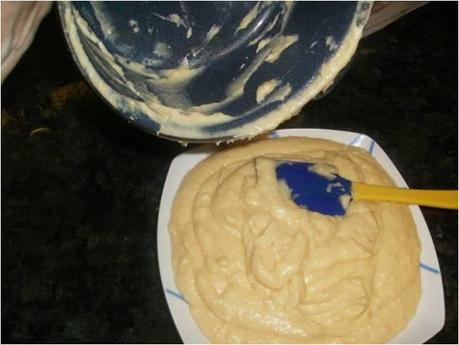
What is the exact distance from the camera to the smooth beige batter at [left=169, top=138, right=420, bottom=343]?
3.63 feet

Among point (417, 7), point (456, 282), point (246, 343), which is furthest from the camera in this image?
point (417, 7)

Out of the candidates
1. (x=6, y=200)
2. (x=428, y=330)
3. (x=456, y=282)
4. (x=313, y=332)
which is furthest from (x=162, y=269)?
(x=456, y=282)

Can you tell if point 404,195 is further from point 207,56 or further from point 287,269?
point 207,56

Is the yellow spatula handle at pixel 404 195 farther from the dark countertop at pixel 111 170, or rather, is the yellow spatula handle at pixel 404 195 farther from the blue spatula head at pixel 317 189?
the dark countertop at pixel 111 170

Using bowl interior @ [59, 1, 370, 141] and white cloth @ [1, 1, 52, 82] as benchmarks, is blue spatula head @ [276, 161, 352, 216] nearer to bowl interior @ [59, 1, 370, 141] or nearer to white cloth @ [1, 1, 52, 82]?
bowl interior @ [59, 1, 370, 141]

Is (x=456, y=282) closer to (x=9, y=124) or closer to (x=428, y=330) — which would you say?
(x=428, y=330)

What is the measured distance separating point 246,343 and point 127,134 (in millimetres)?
599

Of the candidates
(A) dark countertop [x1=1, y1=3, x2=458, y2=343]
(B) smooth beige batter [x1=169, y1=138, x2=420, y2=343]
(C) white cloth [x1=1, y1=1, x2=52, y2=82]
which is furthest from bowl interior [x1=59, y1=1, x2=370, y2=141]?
(A) dark countertop [x1=1, y1=3, x2=458, y2=343]

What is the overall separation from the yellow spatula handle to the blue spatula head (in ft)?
0.09

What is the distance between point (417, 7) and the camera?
1.60m

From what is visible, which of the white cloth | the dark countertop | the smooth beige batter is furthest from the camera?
the dark countertop

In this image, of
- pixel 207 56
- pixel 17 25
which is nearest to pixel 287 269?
pixel 207 56

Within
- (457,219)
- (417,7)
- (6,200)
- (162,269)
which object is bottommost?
(6,200)

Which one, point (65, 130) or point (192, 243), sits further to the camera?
point (65, 130)
